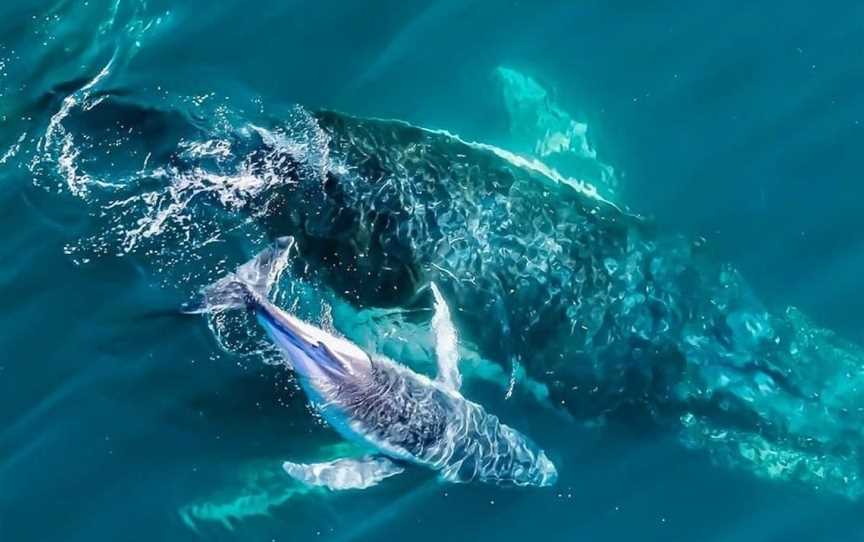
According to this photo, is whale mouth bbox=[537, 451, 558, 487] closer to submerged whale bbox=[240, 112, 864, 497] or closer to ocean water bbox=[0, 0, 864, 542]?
ocean water bbox=[0, 0, 864, 542]

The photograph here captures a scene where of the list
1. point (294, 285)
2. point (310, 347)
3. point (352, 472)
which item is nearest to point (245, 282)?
point (294, 285)

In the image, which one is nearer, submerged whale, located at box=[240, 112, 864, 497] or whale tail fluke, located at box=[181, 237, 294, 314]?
whale tail fluke, located at box=[181, 237, 294, 314]

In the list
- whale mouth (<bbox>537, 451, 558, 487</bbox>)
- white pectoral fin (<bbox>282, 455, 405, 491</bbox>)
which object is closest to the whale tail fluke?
white pectoral fin (<bbox>282, 455, 405, 491</bbox>)

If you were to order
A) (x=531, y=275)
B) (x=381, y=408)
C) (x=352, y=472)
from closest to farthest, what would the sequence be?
(x=381, y=408)
(x=352, y=472)
(x=531, y=275)

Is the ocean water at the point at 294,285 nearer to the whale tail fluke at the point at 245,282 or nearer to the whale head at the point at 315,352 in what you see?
the whale tail fluke at the point at 245,282

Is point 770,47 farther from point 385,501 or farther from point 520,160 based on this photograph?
point 385,501

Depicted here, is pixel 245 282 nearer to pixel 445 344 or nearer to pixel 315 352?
pixel 315 352

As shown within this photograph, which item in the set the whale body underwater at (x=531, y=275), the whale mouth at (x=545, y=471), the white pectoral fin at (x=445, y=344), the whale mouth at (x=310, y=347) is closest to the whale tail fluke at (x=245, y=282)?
the whale body underwater at (x=531, y=275)
